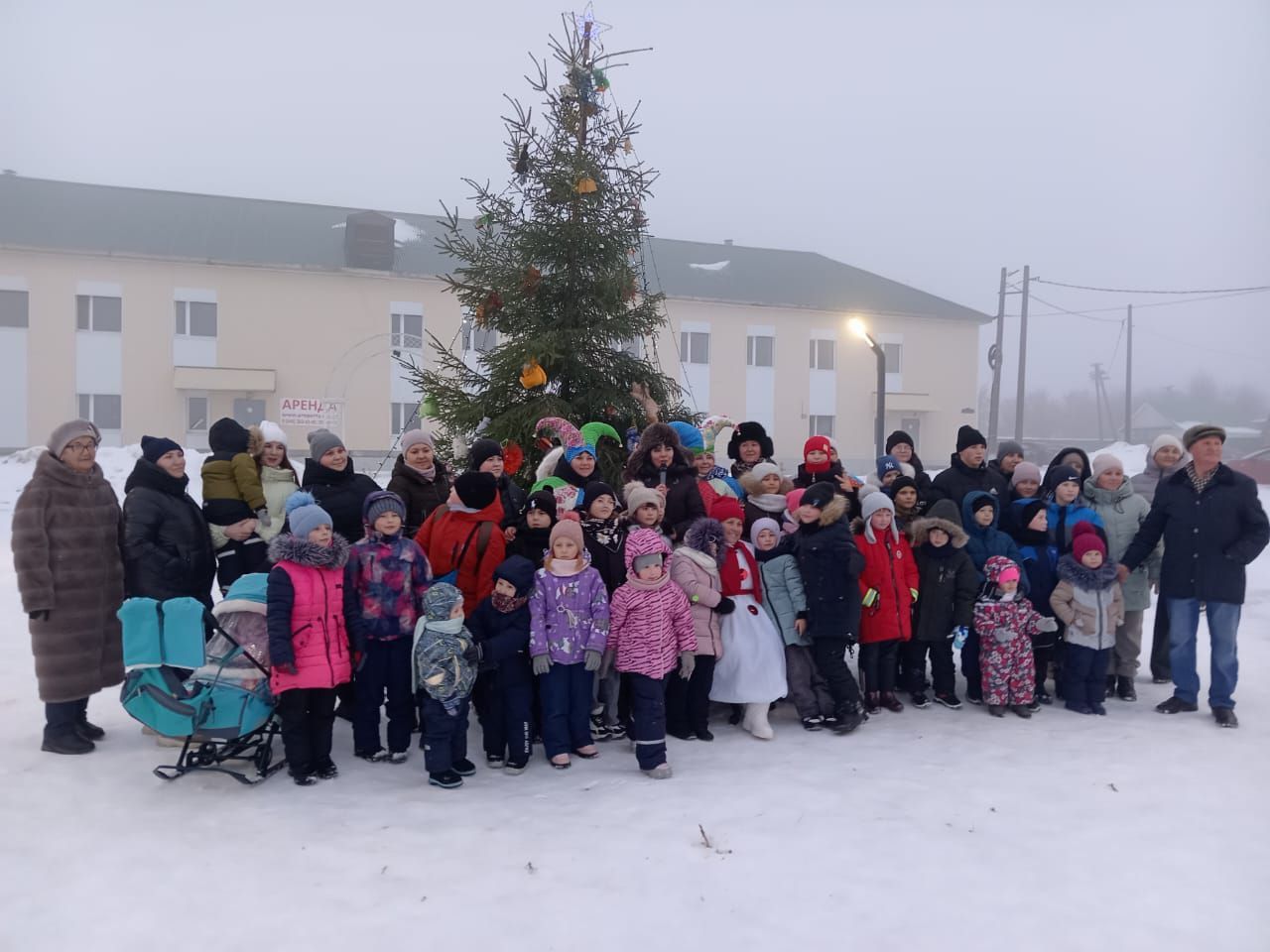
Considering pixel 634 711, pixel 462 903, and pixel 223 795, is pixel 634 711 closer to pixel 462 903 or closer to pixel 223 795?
pixel 462 903

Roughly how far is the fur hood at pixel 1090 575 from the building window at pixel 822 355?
93.1 feet

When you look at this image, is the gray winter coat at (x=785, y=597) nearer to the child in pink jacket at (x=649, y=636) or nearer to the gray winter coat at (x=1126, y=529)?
the child in pink jacket at (x=649, y=636)

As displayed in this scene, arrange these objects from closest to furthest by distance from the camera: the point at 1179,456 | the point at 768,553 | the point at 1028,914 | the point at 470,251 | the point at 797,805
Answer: the point at 1028,914
the point at 797,805
the point at 768,553
the point at 1179,456
the point at 470,251

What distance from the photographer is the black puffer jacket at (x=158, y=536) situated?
569cm

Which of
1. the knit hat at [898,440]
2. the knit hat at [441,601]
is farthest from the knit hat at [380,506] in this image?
the knit hat at [898,440]

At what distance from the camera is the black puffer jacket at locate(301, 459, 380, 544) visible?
6293mm

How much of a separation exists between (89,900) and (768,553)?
4573 millimetres

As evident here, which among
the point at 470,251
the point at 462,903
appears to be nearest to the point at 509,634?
the point at 462,903

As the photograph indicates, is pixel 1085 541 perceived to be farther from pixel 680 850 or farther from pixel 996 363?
pixel 996 363

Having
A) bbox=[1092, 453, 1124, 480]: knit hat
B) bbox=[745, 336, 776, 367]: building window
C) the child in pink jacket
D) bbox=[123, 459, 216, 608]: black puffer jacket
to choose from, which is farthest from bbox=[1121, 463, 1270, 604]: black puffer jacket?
bbox=[745, 336, 776, 367]: building window

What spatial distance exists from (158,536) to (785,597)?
4326 millimetres

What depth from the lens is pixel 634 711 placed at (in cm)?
570

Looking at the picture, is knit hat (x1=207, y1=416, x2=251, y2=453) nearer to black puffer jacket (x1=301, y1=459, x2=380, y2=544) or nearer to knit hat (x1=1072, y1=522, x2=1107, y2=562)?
black puffer jacket (x1=301, y1=459, x2=380, y2=544)

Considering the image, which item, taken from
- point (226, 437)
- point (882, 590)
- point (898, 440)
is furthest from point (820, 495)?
point (226, 437)
